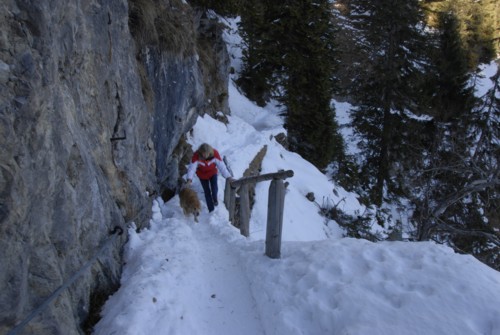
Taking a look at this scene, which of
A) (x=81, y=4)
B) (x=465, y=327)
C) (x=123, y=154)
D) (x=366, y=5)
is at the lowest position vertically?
(x=465, y=327)

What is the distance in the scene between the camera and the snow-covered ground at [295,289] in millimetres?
3211

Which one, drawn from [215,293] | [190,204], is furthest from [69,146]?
[190,204]

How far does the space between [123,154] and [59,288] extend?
2.95 meters

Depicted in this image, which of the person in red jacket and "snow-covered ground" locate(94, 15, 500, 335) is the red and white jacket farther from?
"snow-covered ground" locate(94, 15, 500, 335)

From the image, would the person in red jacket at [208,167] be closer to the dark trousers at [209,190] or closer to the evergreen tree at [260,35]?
the dark trousers at [209,190]

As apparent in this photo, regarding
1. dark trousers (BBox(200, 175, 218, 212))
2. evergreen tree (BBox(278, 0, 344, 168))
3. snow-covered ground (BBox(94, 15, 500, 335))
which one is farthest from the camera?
evergreen tree (BBox(278, 0, 344, 168))

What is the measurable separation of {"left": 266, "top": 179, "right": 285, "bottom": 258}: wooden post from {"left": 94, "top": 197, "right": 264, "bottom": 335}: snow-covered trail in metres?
0.56

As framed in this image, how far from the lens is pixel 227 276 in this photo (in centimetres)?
519

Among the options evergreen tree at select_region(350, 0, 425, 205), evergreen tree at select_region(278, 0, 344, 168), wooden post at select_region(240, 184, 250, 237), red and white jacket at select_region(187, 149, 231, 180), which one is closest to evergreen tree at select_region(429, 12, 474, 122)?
evergreen tree at select_region(350, 0, 425, 205)

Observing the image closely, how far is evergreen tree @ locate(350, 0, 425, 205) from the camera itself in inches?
711

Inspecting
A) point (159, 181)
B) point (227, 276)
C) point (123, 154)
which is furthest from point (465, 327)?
point (159, 181)

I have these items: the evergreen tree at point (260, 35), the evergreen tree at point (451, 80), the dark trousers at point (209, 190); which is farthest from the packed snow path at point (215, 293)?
the evergreen tree at point (451, 80)

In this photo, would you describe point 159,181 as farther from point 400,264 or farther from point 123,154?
point 400,264

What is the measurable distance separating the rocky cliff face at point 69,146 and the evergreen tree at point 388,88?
13951mm
